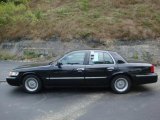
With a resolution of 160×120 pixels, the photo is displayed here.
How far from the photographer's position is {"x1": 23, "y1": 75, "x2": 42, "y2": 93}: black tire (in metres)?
13.3

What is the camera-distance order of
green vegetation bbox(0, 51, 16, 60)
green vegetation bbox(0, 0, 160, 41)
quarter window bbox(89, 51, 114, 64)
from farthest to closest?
1. green vegetation bbox(0, 51, 16, 60)
2. green vegetation bbox(0, 0, 160, 41)
3. quarter window bbox(89, 51, 114, 64)

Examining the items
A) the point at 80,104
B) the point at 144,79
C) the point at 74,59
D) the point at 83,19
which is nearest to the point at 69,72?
the point at 74,59

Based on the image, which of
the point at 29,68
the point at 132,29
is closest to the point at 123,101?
the point at 29,68

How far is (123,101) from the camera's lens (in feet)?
38.9

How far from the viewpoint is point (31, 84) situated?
43.7 feet

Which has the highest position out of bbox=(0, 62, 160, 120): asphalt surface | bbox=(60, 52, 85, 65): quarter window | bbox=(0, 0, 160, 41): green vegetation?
bbox=(0, 0, 160, 41): green vegetation


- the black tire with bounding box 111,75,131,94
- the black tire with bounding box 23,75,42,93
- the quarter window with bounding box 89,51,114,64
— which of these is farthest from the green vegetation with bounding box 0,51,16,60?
the black tire with bounding box 111,75,131,94

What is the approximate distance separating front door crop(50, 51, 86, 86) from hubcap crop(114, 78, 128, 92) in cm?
122

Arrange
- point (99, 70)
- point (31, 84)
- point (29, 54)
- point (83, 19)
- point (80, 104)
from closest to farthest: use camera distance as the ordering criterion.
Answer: point (80, 104) → point (99, 70) → point (31, 84) → point (29, 54) → point (83, 19)

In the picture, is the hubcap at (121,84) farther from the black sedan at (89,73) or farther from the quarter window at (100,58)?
the quarter window at (100,58)

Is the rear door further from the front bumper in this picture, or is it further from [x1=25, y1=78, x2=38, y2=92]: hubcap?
the front bumper

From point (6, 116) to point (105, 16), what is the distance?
17.9 meters

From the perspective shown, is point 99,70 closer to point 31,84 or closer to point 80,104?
point 80,104

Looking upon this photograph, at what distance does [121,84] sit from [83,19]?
14.8m
